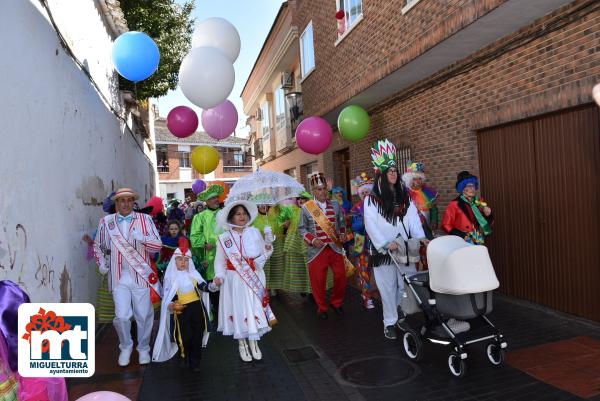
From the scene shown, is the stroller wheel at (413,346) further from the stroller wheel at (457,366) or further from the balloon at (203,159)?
the balloon at (203,159)

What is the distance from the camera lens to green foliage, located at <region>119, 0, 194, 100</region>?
12.4 meters

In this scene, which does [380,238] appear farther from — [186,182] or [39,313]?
[186,182]

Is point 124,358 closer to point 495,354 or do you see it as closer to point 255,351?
point 255,351

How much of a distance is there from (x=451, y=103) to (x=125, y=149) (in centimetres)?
773

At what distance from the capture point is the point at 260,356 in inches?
191

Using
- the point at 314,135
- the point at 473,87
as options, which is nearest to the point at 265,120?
the point at 314,135

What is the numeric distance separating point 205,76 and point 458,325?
5.48 m

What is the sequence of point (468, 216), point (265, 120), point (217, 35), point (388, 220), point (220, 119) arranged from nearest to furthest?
point (388, 220), point (468, 216), point (217, 35), point (220, 119), point (265, 120)

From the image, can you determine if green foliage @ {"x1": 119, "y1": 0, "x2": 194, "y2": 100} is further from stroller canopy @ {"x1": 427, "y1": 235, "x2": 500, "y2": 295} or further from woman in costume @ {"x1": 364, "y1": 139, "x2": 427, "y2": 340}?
stroller canopy @ {"x1": 427, "y1": 235, "x2": 500, "y2": 295}

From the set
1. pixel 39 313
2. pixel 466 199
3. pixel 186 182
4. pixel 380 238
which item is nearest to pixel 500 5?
pixel 466 199

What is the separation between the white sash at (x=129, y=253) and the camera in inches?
193

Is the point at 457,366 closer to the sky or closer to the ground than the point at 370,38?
closer to the ground

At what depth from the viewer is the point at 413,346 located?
4.56 m

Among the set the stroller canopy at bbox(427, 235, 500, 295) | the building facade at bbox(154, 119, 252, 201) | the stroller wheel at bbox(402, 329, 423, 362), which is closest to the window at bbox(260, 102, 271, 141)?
the building facade at bbox(154, 119, 252, 201)
